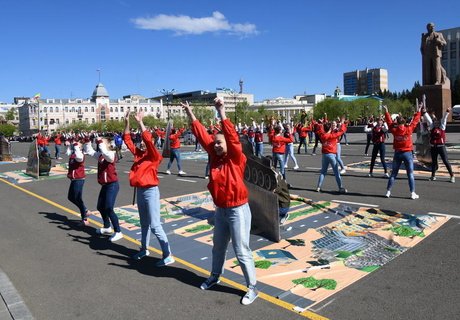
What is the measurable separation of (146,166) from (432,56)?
2652 cm

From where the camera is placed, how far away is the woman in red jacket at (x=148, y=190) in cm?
548

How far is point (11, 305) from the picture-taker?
14.5ft

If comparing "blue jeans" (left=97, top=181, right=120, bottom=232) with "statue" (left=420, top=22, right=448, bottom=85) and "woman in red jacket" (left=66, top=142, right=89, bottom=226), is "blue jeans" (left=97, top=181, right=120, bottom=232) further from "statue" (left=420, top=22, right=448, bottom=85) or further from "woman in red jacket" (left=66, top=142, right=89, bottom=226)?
"statue" (left=420, top=22, right=448, bottom=85)

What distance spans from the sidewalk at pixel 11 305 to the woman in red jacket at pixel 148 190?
5.35 feet

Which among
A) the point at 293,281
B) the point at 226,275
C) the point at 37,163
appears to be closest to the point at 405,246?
the point at 293,281

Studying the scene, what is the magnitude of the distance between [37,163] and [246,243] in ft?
47.5

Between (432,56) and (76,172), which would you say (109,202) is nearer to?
(76,172)

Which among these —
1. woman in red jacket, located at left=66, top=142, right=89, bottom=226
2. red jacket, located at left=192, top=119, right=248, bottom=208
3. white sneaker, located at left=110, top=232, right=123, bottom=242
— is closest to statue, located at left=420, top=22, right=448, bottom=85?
woman in red jacket, located at left=66, top=142, right=89, bottom=226

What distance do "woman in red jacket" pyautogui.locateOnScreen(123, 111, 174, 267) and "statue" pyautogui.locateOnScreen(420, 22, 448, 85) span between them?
26.2 metres

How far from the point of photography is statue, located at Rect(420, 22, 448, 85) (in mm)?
26641

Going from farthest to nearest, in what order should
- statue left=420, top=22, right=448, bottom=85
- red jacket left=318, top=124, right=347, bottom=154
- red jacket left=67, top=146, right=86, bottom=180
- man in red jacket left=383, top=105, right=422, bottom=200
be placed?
1. statue left=420, top=22, right=448, bottom=85
2. red jacket left=318, top=124, right=347, bottom=154
3. man in red jacket left=383, top=105, right=422, bottom=200
4. red jacket left=67, top=146, right=86, bottom=180

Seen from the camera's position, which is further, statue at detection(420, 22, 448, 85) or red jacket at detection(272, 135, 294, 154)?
statue at detection(420, 22, 448, 85)

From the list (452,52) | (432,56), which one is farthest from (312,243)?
(452,52)

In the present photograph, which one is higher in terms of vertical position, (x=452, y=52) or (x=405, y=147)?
(x=452, y=52)
